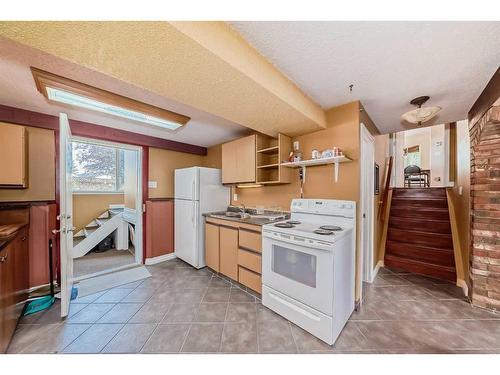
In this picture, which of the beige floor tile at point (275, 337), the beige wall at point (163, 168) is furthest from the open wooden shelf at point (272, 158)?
the beige wall at point (163, 168)

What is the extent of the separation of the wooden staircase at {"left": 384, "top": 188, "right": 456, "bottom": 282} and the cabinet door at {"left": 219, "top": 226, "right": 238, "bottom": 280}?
2.64 meters

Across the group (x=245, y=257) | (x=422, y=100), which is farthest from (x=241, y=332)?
(x=422, y=100)

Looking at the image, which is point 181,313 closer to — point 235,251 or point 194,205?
point 235,251

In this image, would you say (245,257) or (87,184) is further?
(87,184)

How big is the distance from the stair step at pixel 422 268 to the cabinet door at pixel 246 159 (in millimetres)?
2733

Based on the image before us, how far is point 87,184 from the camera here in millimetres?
4539

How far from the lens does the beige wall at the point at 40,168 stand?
7.49 ft

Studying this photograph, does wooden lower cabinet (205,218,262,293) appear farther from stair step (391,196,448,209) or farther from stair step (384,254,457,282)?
stair step (391,196,448,209)

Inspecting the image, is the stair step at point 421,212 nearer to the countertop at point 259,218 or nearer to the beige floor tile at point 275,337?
the countertop at point 259,218

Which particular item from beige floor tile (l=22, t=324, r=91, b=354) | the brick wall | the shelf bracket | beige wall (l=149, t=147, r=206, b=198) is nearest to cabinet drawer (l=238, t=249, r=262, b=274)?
the shelf bracket
